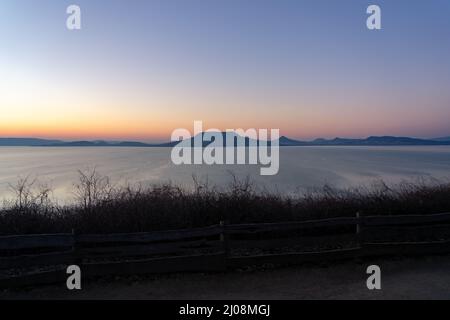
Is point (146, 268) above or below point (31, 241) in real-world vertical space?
below

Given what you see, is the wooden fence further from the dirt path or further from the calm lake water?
the calm lake water

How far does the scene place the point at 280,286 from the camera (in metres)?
7.39

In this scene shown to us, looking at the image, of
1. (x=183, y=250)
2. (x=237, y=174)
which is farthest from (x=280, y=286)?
(x=237, y=174)

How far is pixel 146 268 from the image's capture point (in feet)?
26.1

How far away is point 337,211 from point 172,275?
6390mm

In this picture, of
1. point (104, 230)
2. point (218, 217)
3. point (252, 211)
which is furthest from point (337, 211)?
point (104, 230)

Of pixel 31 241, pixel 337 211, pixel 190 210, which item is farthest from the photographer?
pixel 337 211

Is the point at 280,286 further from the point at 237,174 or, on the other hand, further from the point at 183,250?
the point at 237,174

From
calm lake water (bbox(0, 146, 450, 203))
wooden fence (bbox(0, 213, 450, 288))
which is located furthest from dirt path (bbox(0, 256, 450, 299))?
calm lake water (bbox(0, 146, 450, 203))

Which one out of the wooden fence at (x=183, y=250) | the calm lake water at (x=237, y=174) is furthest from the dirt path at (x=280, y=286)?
the calm lake water at (x=237, y=174)

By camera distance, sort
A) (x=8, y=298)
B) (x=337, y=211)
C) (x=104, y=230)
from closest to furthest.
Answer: (x=8, y=298) < (x=104, y=230) < (x=337, y=211)

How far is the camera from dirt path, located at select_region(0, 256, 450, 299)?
694 centimetres
